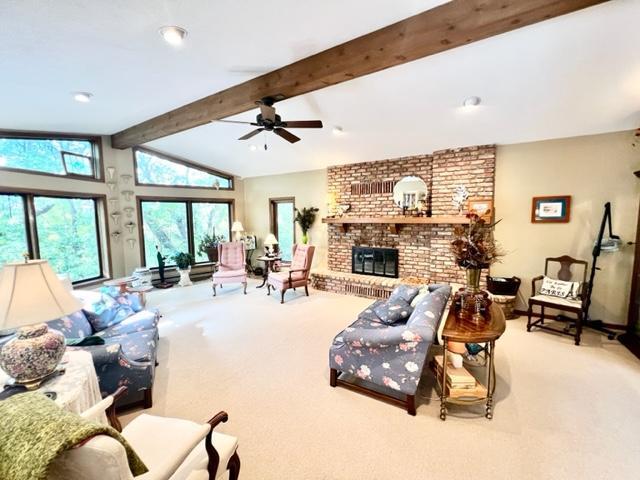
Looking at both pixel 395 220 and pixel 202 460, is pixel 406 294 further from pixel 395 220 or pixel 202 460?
pixel 202 460

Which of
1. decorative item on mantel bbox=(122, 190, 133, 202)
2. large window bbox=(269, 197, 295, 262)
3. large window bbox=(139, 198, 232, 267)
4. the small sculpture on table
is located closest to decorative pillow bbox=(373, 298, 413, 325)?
large window bbox=(269, 197, 295, 262)

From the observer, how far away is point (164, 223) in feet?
21.6

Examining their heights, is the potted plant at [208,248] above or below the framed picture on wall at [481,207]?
below

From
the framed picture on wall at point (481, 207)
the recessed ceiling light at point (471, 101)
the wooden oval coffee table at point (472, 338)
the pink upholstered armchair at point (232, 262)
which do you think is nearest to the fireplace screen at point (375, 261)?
the framed picture on wall at point (481, 207)

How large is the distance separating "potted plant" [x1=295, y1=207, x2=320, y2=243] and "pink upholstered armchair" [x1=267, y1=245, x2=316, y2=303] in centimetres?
66

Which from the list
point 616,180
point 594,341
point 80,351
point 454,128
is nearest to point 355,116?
point 454,128

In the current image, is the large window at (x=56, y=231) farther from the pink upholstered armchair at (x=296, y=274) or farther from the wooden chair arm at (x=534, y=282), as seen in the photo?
the wooden chair arm at (x=534, y=282)

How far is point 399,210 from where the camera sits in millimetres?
5363

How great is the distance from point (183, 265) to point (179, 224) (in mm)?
1078

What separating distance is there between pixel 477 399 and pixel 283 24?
10.8 ft

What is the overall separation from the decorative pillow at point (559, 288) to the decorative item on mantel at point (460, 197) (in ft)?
4.96

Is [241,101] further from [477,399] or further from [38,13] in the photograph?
[477,399]

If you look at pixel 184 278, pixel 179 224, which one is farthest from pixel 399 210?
pixel 179 224

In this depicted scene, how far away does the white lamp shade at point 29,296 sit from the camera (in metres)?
1.46
